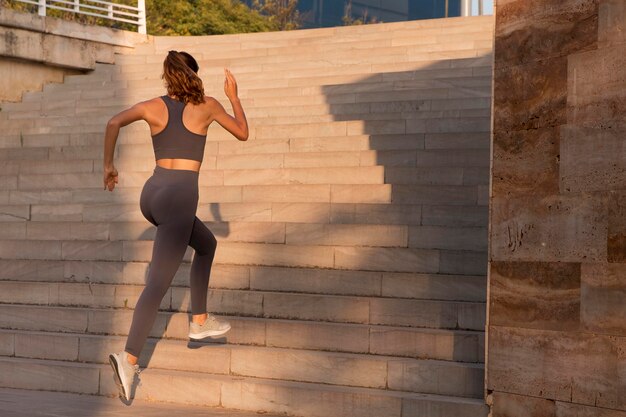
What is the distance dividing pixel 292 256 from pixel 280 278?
276 mm

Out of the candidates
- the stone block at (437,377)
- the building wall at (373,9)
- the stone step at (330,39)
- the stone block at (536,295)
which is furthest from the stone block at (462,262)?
the building wall at (373,9)

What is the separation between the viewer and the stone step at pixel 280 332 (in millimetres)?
7859

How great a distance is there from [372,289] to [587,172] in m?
2.72

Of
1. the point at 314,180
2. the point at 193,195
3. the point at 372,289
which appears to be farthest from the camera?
the point at 314,180

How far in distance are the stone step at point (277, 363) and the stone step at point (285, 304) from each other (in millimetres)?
494

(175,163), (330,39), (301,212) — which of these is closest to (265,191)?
(301,212)

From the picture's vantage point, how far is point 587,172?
6461mm

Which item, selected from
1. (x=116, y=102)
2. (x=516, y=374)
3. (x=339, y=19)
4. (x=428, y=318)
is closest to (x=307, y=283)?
(x=428, y=318)

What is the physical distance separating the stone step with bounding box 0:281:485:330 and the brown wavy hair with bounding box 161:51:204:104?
1.98 metres

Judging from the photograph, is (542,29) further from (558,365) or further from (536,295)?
(558,365)

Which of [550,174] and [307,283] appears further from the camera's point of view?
[307,283]

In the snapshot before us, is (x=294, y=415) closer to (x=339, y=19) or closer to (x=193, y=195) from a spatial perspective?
(x=193, y=195)

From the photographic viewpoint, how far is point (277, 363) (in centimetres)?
804

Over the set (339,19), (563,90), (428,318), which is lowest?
(428,318)
